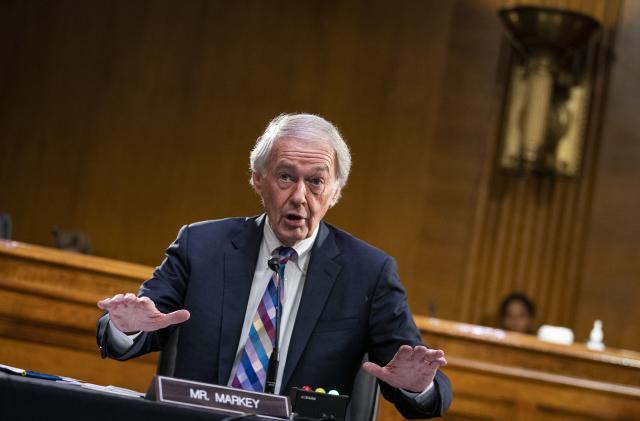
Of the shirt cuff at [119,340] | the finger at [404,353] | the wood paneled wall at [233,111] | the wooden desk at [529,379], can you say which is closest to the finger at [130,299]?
the shirt cuff at [119,340]

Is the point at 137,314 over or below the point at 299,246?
below

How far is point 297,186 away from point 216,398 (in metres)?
1.01

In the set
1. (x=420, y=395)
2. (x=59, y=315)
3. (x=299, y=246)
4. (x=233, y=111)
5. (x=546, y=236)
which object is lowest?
(x=59, y=315)

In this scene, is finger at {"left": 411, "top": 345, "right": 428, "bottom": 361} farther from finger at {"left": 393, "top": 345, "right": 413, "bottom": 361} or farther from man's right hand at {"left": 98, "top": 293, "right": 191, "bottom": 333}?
man's right hand at {"left": 98, "top": 293, "right": 191, "bottom": 333}

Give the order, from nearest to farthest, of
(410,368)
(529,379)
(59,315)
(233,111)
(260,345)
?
(410,368) → (260,345) → (59,315) → (529,379) → (233,111)

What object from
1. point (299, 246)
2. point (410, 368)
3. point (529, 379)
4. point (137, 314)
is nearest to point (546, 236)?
point (529, 379)

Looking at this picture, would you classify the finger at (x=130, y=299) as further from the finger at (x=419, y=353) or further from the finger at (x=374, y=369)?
the finger at (x=419, y=353)

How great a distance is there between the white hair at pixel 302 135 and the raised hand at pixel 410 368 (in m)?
0.75

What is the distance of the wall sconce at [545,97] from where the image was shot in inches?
279

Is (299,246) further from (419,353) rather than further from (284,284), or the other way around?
(419,353)

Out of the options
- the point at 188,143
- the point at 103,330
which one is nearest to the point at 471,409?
the point at 103,330

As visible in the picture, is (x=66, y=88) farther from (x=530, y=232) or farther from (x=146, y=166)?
(x=530, y=232)

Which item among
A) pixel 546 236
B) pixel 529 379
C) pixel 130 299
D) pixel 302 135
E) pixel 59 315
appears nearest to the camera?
pixel 130 299

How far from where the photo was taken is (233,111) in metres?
7.79
